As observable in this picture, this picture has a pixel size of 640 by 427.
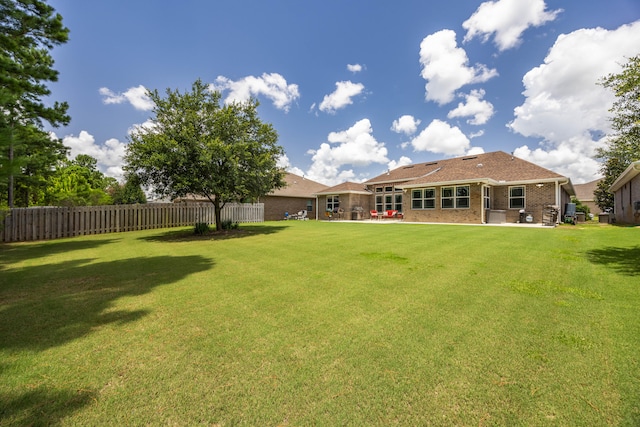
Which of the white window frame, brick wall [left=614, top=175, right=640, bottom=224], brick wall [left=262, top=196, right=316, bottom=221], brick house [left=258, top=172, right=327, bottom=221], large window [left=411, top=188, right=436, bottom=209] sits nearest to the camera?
brick wall [left=614, top=175, right=640, bottom=224]

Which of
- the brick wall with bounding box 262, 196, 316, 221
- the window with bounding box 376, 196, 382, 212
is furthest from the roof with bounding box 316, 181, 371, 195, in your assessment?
the brick wall with bounding box 262, 196, 316, 221

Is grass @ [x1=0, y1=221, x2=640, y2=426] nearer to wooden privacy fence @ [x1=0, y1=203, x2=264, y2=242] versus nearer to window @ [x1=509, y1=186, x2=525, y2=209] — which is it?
wooden privacy fence @ [x1=0, y1=203, x2=264, y2=242]

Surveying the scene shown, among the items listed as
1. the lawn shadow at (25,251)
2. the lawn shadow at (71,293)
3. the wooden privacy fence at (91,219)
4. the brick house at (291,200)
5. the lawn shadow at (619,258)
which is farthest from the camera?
the brick house at (291,200)

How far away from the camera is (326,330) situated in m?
3.00

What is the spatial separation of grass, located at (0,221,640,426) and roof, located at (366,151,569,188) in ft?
49.6

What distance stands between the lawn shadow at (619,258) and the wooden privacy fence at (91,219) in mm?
18997

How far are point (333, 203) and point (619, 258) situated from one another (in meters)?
22.8

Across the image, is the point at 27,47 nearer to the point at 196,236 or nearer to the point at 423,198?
the point at 196,236

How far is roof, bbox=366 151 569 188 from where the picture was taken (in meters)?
18.2

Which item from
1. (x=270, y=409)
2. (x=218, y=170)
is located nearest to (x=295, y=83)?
(x=218, y=170)

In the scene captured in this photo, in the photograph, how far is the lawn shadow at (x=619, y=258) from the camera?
215 inches

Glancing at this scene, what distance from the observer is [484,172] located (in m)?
21.0

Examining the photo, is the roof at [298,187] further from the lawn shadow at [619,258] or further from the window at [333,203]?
the lawn shadow at [619,258]

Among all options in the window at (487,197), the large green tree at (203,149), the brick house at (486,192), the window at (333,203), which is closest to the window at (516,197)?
the brick house at (486,192)
